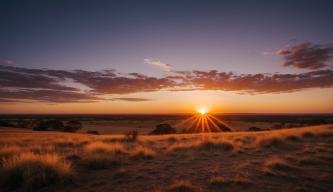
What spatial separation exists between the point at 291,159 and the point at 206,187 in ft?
16.3

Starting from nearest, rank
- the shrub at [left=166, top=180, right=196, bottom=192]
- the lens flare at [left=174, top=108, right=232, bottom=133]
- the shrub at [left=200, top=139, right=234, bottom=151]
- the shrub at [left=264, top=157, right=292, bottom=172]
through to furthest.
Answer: the shrub at [left=166, top=180, right=196, bottom=192] → the shrub at [left=264, top=157, right=292, bottom=172] → the shrub at [left=200, top=139, right=234, bottom=151] → the lens flare at [left=174, top=108, right=232, bottom=133]

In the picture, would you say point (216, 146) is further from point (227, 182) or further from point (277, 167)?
point (227, 182)

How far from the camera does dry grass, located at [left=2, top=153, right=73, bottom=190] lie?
5617mm

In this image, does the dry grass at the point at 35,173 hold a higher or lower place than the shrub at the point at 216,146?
higher

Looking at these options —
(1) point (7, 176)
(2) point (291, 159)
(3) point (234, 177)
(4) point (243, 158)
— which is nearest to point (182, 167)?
(3) point (234, 177)

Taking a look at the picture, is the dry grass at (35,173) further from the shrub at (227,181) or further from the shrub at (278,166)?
the shrub at (278,166)

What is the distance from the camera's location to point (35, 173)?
5.89 meters

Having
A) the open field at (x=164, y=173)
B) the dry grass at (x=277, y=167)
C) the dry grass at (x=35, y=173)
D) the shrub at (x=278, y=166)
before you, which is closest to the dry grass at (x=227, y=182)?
the open field at (x=164, y=173)

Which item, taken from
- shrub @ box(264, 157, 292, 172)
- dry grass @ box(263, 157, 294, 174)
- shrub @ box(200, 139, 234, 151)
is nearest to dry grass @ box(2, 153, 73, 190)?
dry grass @ box(263, 157, 294, 174)

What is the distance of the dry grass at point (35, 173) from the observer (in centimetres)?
562

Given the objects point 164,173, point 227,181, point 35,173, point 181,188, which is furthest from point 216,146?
point 35,173

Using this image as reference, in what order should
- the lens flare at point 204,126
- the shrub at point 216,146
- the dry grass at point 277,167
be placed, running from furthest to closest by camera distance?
the lens flare at point 204,126, the shrub at point 216,146, the dry grass at point 277,167

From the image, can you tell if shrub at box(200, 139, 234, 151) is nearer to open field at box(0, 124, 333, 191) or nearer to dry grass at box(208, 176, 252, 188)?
open field at box(0, 124, 333, 191)

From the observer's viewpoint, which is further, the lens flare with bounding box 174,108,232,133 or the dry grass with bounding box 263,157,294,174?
the lens flare with bounding box 174,108,232,133
